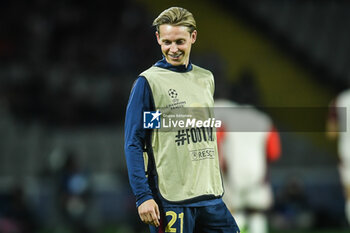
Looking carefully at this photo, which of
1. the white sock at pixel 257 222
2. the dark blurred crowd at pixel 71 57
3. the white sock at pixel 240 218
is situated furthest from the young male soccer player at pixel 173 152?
the dark blurred crowd at pixel 71 57

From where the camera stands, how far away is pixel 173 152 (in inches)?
137

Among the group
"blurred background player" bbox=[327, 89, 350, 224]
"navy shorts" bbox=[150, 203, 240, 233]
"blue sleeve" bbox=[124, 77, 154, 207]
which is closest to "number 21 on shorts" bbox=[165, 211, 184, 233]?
"navy shorts" bbox=[150, 203, 240, 233]

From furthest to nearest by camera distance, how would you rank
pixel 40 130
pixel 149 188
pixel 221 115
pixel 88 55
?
pixel 88 55
pixel 40 130
pixel 221 115
pixel 149 188

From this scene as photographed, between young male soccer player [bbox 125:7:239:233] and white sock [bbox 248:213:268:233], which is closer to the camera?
young male soccer player [bbox 125:7:239:233]

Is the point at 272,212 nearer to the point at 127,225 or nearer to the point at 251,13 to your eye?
the point at 127,225

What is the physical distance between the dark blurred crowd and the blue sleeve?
27.1ft

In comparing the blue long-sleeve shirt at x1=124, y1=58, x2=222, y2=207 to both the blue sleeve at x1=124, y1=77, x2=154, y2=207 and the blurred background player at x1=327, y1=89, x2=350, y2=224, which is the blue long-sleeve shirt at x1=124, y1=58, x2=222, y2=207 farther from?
the blurred background player at x1=327, y1=89, x2=350, y2=224

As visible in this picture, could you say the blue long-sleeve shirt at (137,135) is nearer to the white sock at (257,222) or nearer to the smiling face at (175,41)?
the smiling face at (175,41)

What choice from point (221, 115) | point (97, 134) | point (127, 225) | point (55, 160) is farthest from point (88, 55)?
point (221, 115)

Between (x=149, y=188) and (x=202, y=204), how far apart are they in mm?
276

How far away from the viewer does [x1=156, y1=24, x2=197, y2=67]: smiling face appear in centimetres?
349

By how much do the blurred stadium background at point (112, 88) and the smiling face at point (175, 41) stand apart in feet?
19.4

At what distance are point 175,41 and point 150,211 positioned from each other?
838 millimetres

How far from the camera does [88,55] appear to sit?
1284cm
